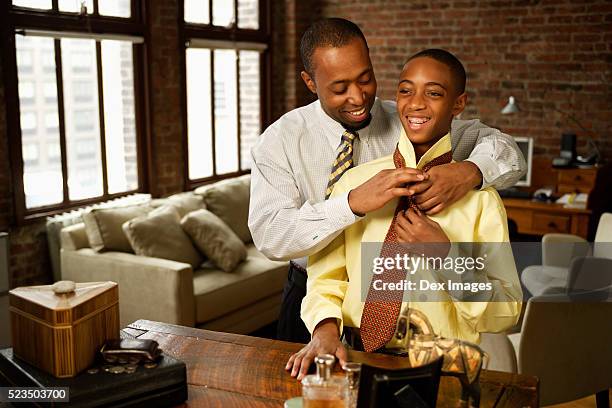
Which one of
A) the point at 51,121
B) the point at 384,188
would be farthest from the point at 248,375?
the point at 51,121

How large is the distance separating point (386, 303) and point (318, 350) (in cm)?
21

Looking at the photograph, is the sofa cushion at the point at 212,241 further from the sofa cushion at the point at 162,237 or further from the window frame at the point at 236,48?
the window frame at the point at 236,48

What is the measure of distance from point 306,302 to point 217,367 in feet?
0.92

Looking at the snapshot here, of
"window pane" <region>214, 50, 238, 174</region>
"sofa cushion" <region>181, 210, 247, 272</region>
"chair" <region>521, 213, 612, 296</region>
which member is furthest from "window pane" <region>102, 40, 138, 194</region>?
"chair" <region>521, 213, 612, 296</region>

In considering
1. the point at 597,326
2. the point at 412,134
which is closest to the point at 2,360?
the point at 412,134

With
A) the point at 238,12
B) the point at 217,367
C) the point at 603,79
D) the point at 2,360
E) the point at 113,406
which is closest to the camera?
the point at 113,406

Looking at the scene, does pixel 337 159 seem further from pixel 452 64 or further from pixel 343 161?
pixel 452 64

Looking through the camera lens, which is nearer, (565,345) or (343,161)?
(343,161)

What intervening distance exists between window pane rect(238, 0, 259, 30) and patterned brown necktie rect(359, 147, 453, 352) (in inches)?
189

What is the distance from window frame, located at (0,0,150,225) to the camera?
4082 millimetres

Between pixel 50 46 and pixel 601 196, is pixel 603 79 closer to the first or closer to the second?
pixel 601 196

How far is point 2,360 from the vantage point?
1551 millimetres

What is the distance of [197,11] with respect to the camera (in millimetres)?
5625

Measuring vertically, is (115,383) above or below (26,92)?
below
